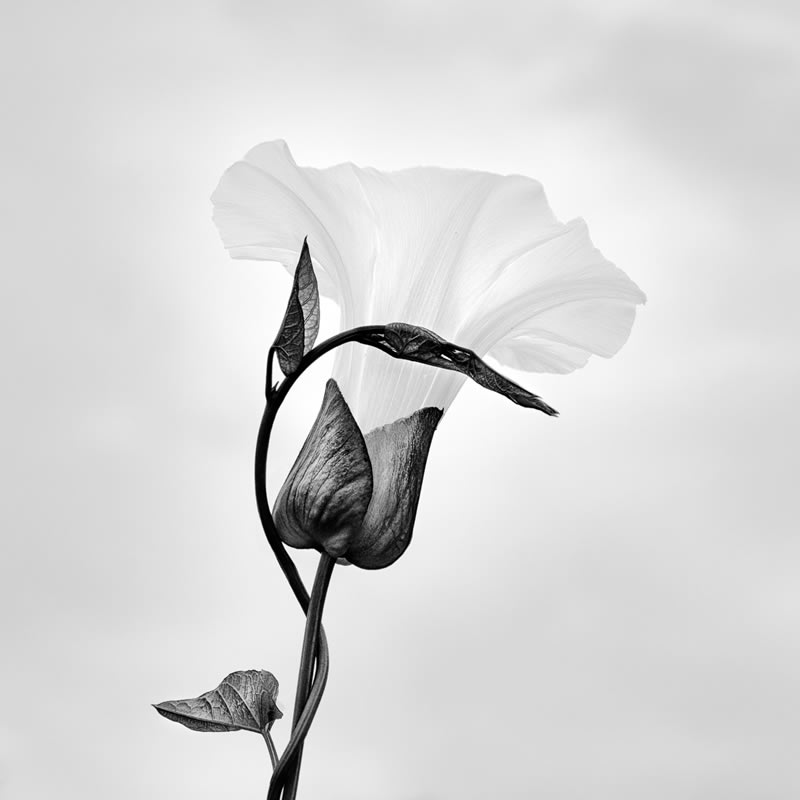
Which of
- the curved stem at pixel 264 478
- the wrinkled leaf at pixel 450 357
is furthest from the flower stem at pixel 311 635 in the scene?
the wrinkled leaf at pixel 450 357

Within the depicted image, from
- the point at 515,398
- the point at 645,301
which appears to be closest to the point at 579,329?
the point at 645,301

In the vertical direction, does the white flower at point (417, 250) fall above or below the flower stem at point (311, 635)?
above

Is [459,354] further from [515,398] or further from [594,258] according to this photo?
[594,258]

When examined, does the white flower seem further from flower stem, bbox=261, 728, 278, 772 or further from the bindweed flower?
flower stem, bbox=261, 728, 278, 772

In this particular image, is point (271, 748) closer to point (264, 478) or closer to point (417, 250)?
point (264, 478)

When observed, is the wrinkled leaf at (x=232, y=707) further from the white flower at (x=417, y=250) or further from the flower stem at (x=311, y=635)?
the white flower at (x=417, y=250)

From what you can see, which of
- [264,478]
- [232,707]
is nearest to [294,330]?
[264,478]

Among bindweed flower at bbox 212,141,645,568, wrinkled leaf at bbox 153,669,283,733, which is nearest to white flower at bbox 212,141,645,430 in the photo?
bindweed flower at bbox 212,141,645,568
